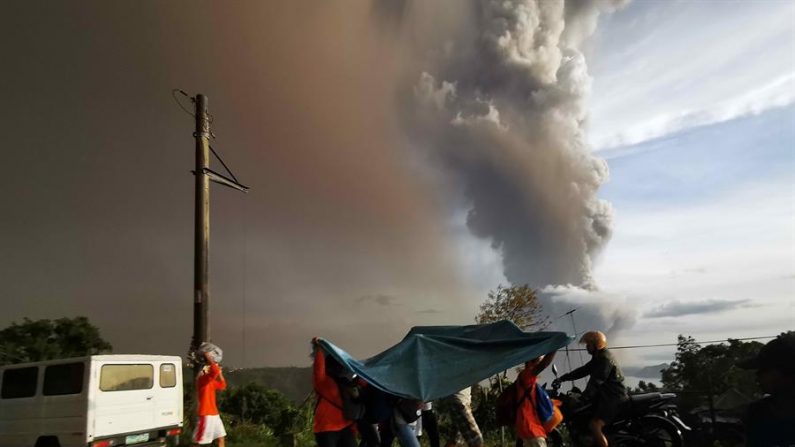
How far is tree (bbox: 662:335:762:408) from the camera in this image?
8.04 metres

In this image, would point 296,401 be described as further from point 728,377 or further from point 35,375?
point 728,377

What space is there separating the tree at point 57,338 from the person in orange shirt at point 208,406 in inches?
1152

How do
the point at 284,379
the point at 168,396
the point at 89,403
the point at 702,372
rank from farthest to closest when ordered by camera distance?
the point at 284,379 < the point at 168,396 < the point at 89,403 < the point at 702,372

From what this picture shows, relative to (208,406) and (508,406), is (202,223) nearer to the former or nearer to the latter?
(208,406)

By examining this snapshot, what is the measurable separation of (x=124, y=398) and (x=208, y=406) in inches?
96.0

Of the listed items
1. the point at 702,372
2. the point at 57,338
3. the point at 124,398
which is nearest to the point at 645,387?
the point at 702,372

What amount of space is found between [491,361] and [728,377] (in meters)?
3.92

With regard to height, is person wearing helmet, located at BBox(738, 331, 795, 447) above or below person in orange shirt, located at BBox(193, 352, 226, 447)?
below

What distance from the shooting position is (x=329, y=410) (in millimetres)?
5789

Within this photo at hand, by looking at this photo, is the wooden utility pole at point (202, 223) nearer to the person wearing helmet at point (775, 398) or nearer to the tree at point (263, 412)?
the tree at point (263, 412)

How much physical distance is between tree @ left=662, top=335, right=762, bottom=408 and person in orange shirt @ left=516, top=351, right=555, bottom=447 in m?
3.33

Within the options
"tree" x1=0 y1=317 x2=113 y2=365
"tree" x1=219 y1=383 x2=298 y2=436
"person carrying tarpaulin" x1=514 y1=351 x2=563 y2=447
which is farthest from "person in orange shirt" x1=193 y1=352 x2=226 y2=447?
"tree" x1=0 y1=317 x2=113 y2=365

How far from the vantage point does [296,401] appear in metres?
14.6

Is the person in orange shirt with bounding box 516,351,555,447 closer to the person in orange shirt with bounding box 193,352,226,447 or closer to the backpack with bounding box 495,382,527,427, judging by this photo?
the backpack with bounding box 495,382,527,427
